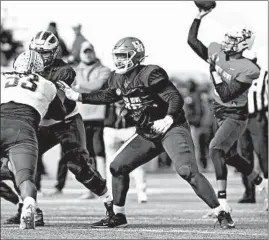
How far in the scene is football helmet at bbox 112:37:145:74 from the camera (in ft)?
30.5

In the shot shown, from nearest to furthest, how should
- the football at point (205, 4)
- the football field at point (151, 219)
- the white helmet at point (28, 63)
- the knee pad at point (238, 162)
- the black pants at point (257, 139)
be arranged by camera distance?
the football field at point (151, 219) < the white helmet at point (28, 63) < the football at point (205, 4) < the knee pad at point (238, 162) < the black pants at point (257, 139)

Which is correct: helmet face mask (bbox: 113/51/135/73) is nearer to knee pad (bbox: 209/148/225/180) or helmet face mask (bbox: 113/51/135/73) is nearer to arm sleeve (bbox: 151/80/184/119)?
arm sleeve (bbox: 151/80/184/119)

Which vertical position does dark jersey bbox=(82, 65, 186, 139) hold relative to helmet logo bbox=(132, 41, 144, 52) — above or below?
below

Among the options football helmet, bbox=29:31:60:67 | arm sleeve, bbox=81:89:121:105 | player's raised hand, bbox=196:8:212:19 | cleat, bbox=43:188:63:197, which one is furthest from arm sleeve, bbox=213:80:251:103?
cleat, bbox=43:188:63:197

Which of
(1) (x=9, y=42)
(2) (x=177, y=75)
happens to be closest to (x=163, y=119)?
(2) (x=177, y=75)

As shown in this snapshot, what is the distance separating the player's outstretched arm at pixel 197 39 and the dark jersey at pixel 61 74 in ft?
4.51

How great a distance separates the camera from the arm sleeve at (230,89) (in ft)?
33.8

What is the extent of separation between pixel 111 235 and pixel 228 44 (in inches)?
114

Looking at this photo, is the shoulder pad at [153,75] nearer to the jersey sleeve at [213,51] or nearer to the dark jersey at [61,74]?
the dark jersey at [61,74]

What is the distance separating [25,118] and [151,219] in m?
2.35

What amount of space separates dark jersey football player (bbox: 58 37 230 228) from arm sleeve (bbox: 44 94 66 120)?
0.15 m

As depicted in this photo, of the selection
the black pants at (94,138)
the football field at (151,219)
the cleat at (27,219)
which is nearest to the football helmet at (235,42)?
the football field at (151,219)

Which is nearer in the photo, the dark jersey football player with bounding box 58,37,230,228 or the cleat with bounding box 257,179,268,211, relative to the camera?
the dark jersey football player with bounding box 58,37,230,228

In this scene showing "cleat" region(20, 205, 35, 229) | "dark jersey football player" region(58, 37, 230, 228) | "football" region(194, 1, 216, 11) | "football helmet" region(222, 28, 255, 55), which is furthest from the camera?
"football helmet" region(222, 28, 255, 55)
